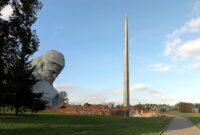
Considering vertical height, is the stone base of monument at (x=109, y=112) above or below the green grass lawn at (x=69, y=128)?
above

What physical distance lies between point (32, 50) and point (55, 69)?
4299 centimetres

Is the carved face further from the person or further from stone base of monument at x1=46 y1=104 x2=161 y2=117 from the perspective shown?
stone base of monument at x1=46 y1=104 x2=161 y2=117

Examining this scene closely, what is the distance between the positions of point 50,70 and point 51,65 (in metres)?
0.85

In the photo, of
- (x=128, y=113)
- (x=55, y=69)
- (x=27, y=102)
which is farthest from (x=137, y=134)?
(x=55, y=69)

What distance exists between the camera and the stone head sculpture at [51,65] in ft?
221

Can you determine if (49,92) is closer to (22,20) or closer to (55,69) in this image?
(55,69)

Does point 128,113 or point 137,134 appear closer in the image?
point 137,134

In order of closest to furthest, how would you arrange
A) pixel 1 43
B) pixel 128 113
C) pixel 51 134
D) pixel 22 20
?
pixel 51 134 < pixel 1 43 < pixel 22 20 < pixel 128 113

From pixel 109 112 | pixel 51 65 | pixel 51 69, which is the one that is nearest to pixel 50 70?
pixel 51 69

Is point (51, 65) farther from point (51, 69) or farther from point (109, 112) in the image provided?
point (109, 112)

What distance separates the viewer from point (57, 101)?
67938 mm

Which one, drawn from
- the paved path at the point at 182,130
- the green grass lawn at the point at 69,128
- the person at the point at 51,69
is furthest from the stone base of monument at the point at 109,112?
the green grass lawn at the point at 69,128

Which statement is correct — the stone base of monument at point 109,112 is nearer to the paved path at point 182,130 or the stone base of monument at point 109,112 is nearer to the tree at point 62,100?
the tree at point 62,100

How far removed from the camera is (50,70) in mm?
67625
